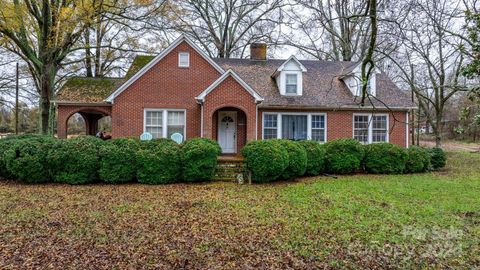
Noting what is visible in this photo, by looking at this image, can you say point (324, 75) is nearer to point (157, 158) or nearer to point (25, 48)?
point (157, 158)

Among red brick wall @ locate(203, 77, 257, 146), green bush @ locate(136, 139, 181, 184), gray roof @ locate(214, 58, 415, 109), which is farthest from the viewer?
gray roof @ locate(214, 58, 415, 109)

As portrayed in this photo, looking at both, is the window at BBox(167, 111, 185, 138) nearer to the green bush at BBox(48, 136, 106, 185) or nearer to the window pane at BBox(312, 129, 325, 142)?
the green bush at BBox(48, 136, 106, 185)

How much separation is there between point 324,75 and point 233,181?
10.5m

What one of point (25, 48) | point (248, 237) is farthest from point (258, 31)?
point (248, 237)

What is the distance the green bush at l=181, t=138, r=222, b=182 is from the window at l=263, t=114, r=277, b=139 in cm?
538

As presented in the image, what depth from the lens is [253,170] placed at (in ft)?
37.1

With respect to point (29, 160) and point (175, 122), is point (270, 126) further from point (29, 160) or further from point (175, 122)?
point (29, 160)

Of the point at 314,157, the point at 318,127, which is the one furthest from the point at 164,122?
the point at 318,127

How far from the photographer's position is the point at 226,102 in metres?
13.9

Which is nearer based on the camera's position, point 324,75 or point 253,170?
point 253,170

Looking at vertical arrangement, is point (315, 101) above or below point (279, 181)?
above

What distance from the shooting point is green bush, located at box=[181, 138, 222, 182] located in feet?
36.1

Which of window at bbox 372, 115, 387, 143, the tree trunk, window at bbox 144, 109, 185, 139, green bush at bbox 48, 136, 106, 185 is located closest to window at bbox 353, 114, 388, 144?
window at bbox 372, 115, 387, 143

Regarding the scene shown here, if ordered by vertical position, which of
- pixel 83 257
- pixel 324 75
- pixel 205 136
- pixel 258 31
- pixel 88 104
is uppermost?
pixel 258 31
